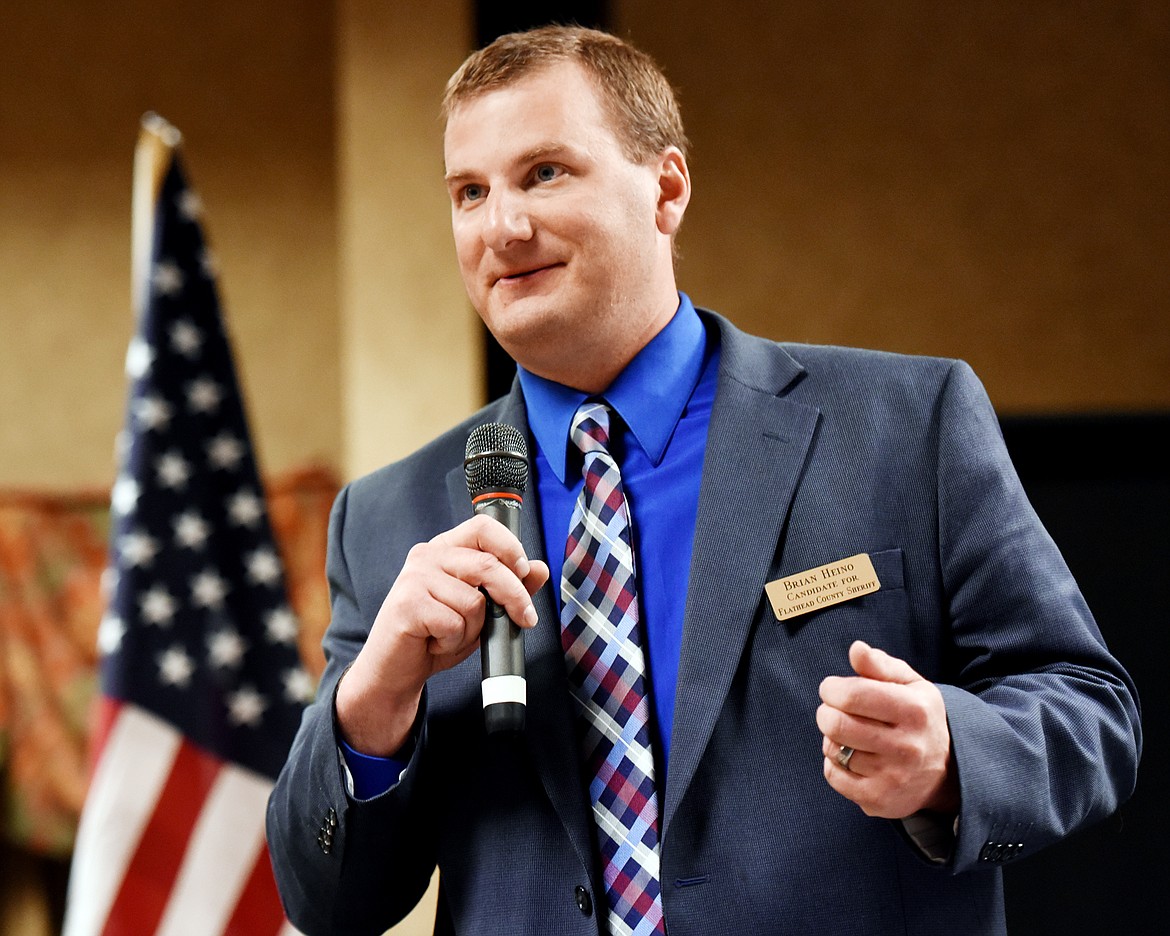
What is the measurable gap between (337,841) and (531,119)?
912 mm

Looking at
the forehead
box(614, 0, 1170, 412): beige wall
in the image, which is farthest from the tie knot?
box(614, 0, 1170, 412): beige wall

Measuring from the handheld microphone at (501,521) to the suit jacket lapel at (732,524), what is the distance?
0.62 ft

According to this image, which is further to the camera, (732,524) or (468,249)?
(468,249)

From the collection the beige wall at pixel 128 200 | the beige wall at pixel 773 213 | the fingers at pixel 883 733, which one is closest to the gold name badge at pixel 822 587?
the fingers at pixel 883 733

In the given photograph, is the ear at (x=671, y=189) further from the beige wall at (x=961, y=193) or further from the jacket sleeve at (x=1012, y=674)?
the beige wall at (x=961, y=193)

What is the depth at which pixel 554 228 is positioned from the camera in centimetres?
165

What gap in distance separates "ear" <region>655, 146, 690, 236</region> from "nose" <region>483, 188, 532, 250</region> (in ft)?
0.85

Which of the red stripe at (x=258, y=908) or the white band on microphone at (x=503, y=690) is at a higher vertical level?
the white band on microphone at (x=503, y=690)

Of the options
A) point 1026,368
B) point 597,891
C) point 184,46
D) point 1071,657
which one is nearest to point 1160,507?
point 1026,368

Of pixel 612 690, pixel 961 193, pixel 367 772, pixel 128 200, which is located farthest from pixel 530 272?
pixel 128 200

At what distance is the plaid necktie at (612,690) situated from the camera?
56.6 inches

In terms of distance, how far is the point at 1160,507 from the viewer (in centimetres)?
352

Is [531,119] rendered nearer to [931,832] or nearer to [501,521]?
[501,521]

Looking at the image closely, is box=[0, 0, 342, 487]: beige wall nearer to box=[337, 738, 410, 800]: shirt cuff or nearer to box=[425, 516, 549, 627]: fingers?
box=[337, 738, 410, 800]: shirt cuff
